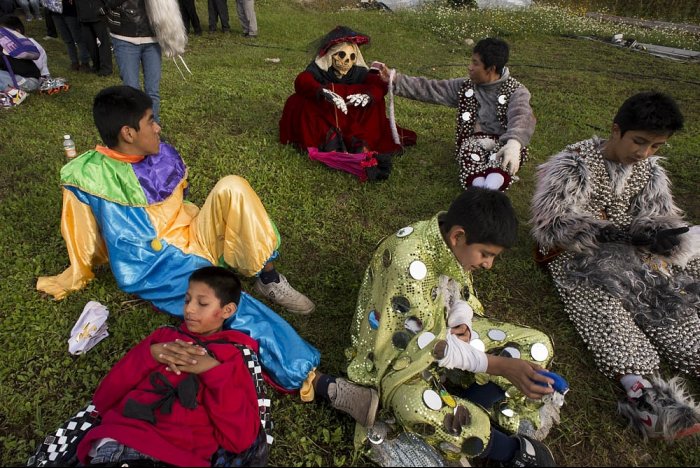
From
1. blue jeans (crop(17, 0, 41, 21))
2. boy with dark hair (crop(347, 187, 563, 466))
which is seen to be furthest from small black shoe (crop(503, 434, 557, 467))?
blue jeans (crop(17, 0, 41, 21))

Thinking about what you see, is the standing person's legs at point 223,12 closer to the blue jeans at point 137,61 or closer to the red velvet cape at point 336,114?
the blue jeans at point 137,61

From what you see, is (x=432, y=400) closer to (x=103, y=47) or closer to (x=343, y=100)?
(x=343, y=100)

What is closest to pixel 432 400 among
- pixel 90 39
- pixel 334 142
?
pixel 334 142

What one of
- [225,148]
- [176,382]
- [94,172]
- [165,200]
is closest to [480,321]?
[176,382]

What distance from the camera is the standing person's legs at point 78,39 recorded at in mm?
7766

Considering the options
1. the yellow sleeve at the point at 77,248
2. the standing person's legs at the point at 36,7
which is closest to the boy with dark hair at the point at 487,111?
the yellow sleeve at the point at 77,248

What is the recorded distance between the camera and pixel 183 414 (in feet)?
7.00

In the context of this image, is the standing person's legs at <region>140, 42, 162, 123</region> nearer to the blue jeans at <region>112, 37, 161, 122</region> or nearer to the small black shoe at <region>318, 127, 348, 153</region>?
the blue jeans at <region>112, 37, 161, 122</region>

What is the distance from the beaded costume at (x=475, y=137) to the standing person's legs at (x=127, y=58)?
11.5 feet

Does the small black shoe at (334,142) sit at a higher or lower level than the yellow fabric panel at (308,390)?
higher

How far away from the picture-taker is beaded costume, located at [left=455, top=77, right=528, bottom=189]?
467cm

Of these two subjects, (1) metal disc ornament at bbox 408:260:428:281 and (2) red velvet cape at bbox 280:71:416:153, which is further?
(2) red velvet cape at bbox 280:71:416:153

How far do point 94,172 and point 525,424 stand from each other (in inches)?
118

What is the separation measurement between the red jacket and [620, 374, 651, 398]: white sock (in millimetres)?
2205
